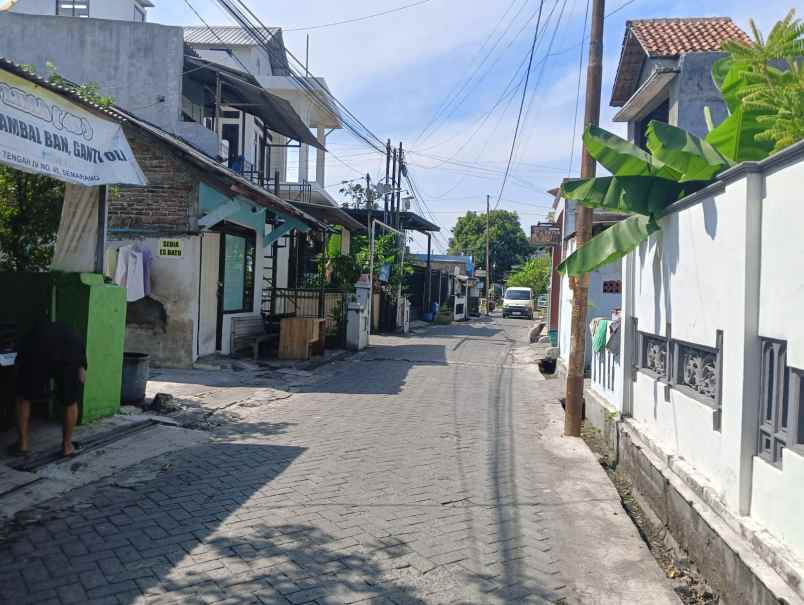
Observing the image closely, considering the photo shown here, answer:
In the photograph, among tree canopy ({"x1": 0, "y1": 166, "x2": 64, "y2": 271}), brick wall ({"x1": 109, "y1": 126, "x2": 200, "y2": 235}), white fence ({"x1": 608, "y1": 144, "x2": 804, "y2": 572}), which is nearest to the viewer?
white fence ({"x1": 608, "y1": 144, "x2": 804, "y2": 572})

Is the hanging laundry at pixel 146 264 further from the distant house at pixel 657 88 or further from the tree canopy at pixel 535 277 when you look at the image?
the tree canopy at pixel 535 277

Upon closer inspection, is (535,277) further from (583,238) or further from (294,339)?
(583,238)

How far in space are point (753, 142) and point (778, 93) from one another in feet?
3.38

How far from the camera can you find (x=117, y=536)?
16.9 feet

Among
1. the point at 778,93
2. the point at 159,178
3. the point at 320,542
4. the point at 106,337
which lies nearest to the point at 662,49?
the point at 159,178

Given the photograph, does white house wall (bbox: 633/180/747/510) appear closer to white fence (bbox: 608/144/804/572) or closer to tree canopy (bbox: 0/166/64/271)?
white fence (bbox: 608/144/804/572)

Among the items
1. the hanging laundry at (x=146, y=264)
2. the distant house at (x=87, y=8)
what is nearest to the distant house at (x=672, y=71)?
the hanging laundry at (x=146, y=264)

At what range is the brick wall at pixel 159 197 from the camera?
13.1 meters

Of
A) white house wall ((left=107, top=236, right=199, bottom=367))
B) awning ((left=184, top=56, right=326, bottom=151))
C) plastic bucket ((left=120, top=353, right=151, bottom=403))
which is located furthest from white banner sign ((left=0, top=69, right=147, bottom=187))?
awning ((left=184, top=56, right=326, bottom=151))

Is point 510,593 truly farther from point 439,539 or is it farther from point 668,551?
point 668,551

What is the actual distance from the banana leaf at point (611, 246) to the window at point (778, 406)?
2859mm

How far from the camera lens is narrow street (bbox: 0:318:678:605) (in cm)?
442

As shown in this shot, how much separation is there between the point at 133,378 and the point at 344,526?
5208mm

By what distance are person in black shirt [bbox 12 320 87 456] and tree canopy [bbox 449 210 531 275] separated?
66842 mm
